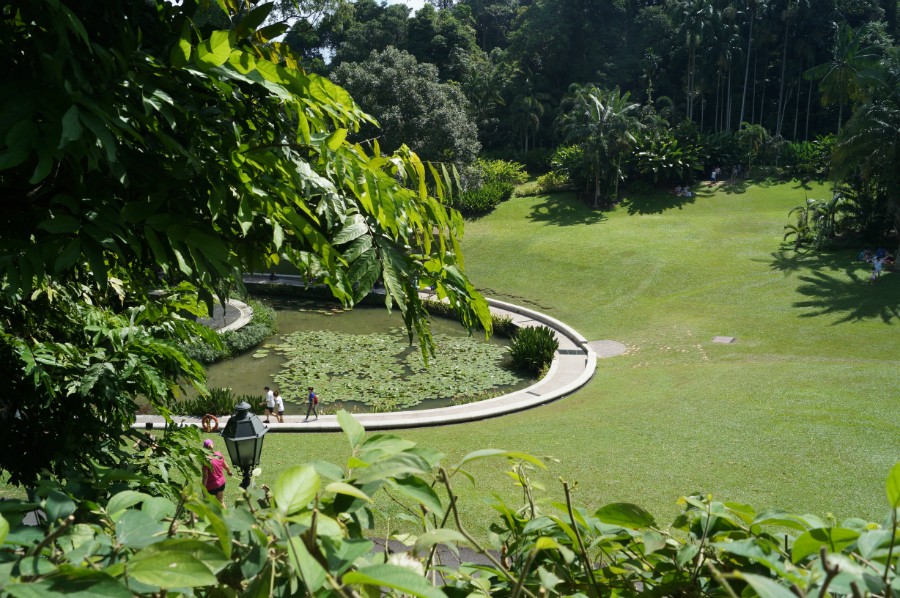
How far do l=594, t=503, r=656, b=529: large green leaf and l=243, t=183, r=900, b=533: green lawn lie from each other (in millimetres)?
1898

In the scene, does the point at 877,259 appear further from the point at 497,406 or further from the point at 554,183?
the point at 554,183

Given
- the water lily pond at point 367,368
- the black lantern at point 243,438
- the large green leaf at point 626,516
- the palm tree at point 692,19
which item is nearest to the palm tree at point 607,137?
the palm tree at point 692,19

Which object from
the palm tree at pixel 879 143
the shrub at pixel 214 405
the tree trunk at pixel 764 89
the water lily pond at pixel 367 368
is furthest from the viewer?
the tree trunk at pixel 764 89

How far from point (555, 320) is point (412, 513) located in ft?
70.7

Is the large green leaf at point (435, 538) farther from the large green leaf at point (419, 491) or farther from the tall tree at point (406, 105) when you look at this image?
the tall tree at point (406, 105)

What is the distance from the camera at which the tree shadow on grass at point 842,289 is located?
20.2 meters

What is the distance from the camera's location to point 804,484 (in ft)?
33.4

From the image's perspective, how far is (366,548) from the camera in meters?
1.22

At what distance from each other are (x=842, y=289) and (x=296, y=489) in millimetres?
24157

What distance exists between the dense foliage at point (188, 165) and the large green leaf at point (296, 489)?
4.50 feet

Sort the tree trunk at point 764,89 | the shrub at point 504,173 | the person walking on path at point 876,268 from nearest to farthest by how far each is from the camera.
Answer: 1. the person walking on path at point 876,268
2. the shrub at point 504,173
3. the tree trunk at point 764,89

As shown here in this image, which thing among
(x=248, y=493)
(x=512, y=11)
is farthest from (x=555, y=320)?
(x=512, y=11)

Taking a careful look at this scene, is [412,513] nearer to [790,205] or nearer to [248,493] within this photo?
[248,493]

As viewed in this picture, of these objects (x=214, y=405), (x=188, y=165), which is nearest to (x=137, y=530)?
(x=188, y=165)
